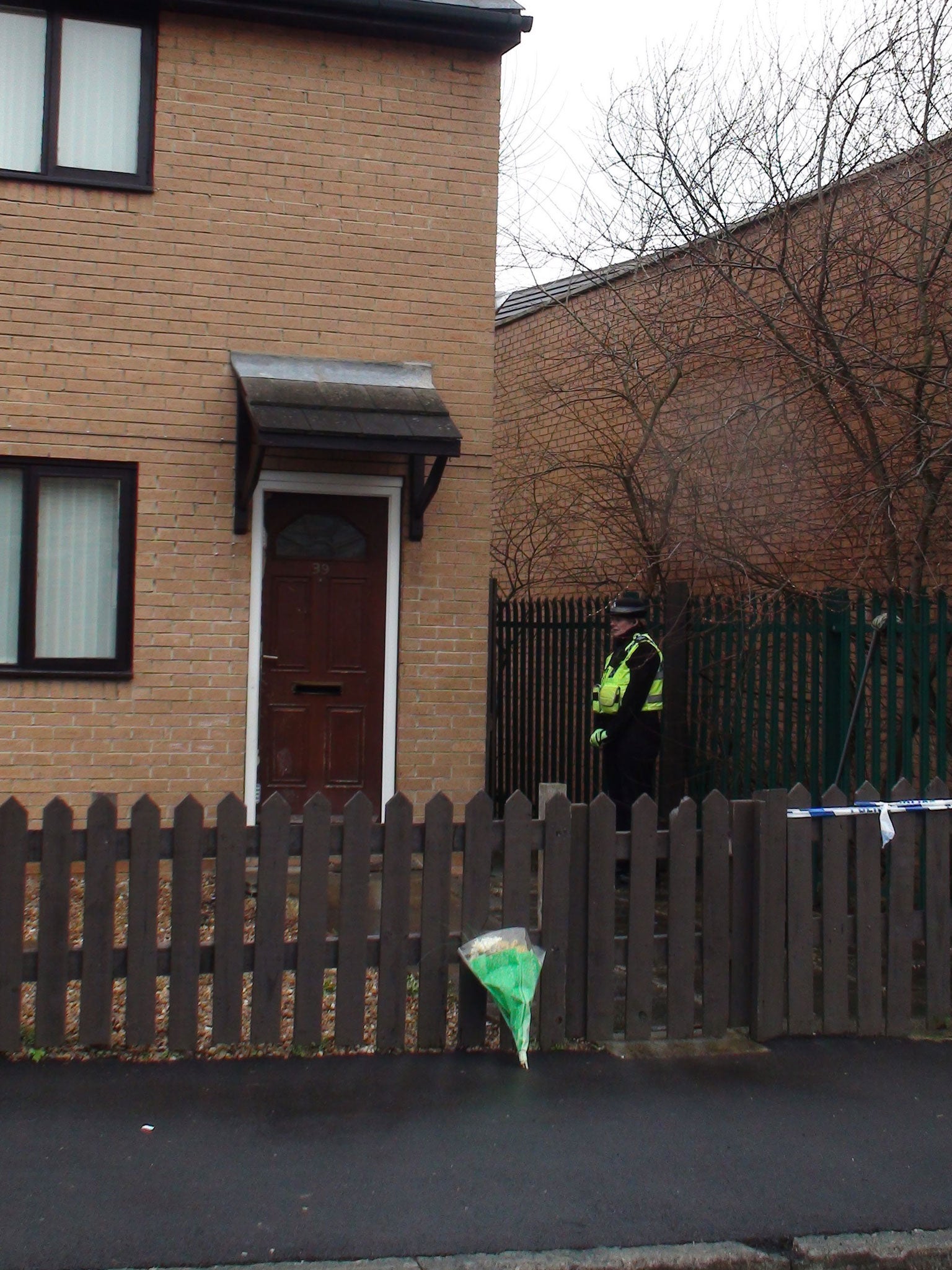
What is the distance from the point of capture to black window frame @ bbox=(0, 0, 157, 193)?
8234 mm

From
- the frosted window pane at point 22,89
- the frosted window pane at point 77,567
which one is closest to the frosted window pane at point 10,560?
the frosted window pane at point 77,567

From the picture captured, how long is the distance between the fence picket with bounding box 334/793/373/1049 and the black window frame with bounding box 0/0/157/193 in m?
5.01

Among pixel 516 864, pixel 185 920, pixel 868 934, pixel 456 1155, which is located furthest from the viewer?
pixel 868 934

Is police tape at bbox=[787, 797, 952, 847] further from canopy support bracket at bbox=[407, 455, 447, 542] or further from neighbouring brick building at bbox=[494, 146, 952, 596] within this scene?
canopy support bracket at bbox=[407, 455, 447, 542]

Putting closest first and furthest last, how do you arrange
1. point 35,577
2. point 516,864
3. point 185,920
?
1. point 185,920
2. point 516,864
3. point 35,577

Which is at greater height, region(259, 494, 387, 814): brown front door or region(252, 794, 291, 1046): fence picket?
region(259, 494, 387, 814): brown front door

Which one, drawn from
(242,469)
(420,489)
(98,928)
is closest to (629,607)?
(420,489)

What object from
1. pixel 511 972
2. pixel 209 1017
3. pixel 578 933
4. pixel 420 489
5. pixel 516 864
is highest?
pixel 420 489

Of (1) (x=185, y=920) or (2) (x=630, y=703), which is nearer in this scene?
(1) (x=185, y=920)

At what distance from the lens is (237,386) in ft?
26.9

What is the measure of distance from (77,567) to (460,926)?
418 centimetres

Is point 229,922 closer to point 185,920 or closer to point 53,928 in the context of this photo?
point 185,920

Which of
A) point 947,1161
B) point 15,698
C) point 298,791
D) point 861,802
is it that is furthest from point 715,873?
point 15,698

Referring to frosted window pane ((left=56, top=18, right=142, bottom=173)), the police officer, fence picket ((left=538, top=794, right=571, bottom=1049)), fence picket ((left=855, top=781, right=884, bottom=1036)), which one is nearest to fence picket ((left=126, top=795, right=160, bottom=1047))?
fence picket ((left=538, top=794, right=571, bottom=1049))
